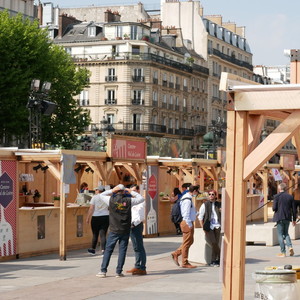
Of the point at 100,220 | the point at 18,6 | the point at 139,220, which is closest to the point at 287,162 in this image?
the point at 100,220

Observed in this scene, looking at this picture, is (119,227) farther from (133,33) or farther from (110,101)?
(133,33)

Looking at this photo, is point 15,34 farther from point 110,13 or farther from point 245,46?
point 245,46

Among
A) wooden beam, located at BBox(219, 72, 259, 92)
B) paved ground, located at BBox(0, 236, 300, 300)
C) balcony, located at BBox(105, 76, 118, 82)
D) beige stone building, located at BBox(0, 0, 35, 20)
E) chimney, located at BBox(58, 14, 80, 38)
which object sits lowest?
paved ground, located at BBox(0, 236, 300, 300)

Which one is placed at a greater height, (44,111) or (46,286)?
(44,111)

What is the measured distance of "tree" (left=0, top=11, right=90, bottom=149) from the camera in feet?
163

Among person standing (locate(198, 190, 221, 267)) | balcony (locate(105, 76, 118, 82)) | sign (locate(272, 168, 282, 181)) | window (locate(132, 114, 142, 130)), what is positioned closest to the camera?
person standing (locate(198, 190, 221, 267))

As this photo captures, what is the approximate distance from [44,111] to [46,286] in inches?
759

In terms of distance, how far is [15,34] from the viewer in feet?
168

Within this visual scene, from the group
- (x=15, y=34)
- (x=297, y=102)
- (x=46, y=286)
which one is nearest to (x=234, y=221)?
(x=297, y=102)

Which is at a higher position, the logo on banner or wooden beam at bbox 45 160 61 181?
wooden beam at bbox 45 160 61 181

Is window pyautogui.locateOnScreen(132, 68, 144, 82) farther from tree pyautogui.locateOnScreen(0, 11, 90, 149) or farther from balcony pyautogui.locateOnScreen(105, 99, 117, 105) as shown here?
tree pyautogui.locateOnScreen(0, 11, 90, 149)

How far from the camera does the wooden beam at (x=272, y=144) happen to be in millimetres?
9906

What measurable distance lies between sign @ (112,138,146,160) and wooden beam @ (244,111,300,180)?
14.6m

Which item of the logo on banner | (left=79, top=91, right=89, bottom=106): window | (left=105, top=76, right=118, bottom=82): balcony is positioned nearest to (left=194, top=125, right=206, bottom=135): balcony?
(left=105, top=76, right=118, bottom=82): balcony
